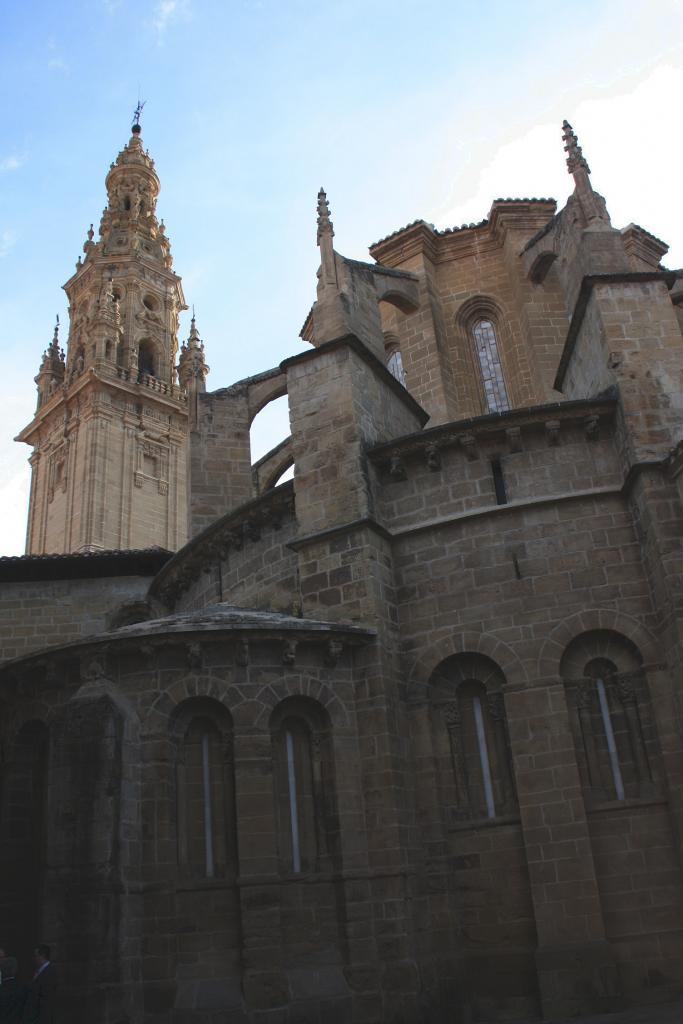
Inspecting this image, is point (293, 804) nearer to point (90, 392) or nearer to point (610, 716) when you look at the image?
point (610, 716)

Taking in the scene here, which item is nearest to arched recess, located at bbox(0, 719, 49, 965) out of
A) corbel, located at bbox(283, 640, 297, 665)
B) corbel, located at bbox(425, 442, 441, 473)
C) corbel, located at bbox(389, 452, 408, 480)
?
corbel, located at bbox(283, 640, 297, 665)

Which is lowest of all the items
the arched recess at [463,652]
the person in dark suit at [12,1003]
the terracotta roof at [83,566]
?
the person in dark suit at [12,1003]

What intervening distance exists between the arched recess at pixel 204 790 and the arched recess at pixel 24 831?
1.80 metres

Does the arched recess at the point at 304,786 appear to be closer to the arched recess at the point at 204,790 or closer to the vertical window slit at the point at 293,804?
the vertical window slit at the point at 293,804

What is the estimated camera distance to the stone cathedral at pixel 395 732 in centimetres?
1105

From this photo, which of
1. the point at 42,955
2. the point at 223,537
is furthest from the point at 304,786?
the point at 223,537

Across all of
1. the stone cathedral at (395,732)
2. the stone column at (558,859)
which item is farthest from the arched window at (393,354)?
the stone column at (558,859)

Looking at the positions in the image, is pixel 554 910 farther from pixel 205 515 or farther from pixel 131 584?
pixel 131 584

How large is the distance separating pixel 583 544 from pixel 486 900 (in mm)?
4818

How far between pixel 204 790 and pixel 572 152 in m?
12.3

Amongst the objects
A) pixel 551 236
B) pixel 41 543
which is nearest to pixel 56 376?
pixel 41 543

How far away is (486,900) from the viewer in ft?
39.3

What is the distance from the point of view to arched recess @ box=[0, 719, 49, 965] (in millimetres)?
12086

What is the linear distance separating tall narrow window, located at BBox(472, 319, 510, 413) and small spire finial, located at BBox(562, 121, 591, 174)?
16.4 ft
